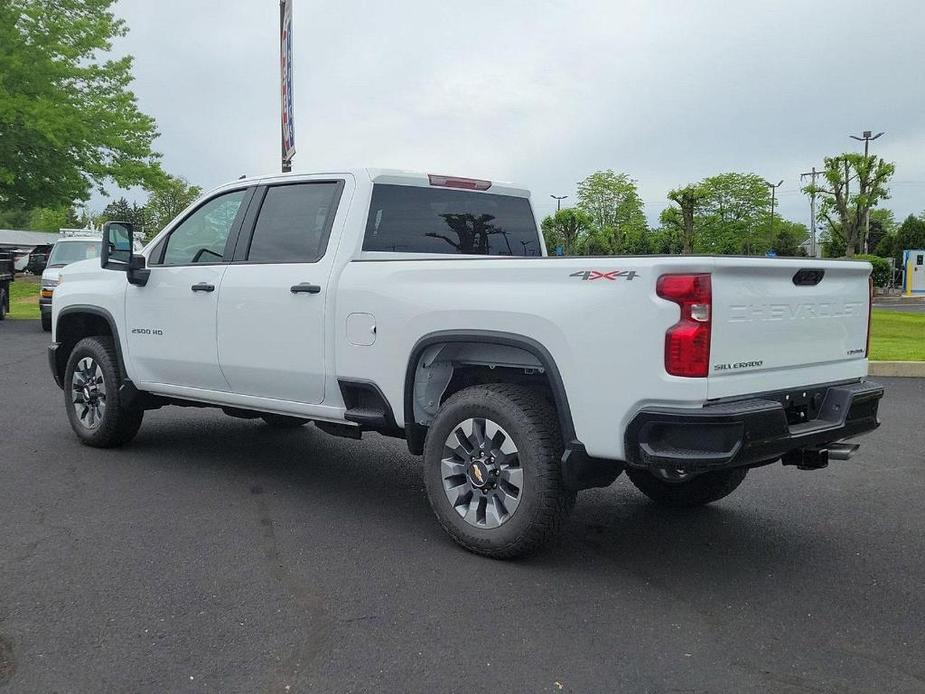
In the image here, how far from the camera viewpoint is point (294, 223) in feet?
18.3

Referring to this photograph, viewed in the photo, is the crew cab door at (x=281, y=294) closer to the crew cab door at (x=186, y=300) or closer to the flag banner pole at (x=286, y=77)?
the crew cab door at (x=186, y=300)

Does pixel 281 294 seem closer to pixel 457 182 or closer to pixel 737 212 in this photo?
pixel 457 182

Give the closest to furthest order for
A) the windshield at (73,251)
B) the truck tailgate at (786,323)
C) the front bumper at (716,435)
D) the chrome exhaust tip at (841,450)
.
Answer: the front bumper at (716,435) → the truck tailgate at (786,323) → the chrome exhaust tip at (841,450) → the windshield at (73,251)

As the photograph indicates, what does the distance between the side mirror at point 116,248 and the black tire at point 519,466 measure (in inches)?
117

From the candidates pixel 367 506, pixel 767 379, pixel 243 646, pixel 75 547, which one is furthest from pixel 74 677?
pixel 767 379

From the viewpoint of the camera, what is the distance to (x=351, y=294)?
16.2ft

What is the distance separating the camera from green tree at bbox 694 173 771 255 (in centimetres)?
7550

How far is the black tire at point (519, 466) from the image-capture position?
4.14 metres

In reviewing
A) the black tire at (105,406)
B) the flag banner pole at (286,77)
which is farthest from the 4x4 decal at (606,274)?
the flag banner pole at (286,77)

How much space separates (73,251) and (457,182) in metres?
15.1

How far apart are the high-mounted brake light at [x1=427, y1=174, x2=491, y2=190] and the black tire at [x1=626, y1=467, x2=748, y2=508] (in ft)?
6.93

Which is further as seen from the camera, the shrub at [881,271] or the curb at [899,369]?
the shrub at [881,271]

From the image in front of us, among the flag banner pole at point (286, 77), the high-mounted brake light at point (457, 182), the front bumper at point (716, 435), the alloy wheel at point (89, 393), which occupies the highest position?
the flag banner pole at point (286, 77)

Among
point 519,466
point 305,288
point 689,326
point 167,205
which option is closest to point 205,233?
point 305,288
